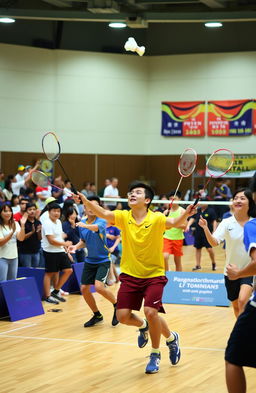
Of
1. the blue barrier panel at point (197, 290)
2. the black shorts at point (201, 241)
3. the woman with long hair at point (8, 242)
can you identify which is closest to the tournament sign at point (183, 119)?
the black shorts at point (201, 241)

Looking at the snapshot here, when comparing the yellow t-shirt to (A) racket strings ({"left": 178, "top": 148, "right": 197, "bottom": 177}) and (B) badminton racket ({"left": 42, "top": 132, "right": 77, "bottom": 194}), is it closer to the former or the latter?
(A) racket strings ({"left": 178, "top": 148, "right": 197, "bottom": 177})

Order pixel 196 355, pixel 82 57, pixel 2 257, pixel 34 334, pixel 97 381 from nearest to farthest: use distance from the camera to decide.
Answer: pixel 97 381 → pixel 196 355 → pixel 34 334 → pixel 2 257 → pixel 82 57

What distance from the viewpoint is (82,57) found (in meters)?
26.9

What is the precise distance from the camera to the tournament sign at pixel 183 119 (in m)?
27.7

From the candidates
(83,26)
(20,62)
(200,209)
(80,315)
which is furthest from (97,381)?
(83,26)

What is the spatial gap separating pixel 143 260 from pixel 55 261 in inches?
200

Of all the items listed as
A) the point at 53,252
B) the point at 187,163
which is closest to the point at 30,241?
the point at 53,252

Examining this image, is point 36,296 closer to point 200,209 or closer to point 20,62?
point 200,209

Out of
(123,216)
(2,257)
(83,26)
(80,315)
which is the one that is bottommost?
(80,315)

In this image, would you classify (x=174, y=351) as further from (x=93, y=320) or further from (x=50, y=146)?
(x=50, y=146)

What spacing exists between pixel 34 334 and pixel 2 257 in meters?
1.84

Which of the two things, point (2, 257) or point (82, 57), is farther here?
point (82, 57)

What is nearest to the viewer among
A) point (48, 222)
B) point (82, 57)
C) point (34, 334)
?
point (34, 334)

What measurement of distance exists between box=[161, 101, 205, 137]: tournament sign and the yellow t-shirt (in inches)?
808
